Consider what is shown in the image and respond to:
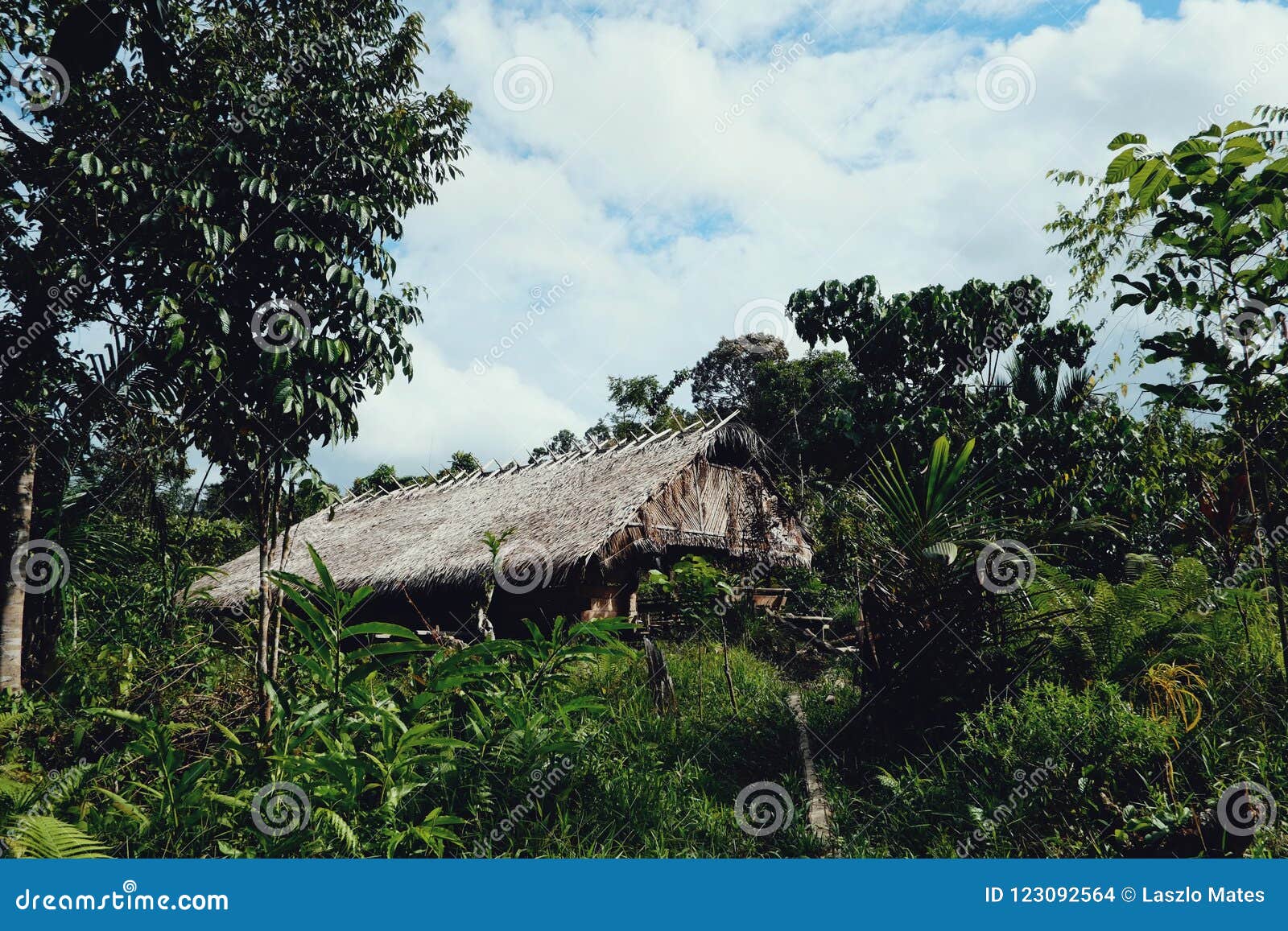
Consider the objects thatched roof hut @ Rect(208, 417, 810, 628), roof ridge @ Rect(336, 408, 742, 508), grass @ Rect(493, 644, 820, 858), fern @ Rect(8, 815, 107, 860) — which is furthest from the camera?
roof ridge @ Rect(336, 408, 742, 508)

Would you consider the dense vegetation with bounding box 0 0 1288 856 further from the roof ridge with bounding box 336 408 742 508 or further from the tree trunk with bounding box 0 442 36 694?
the roof ridge with bounding box 336 408 742 508

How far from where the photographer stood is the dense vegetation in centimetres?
314

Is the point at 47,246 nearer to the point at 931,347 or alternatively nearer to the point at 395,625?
the point at 395,625

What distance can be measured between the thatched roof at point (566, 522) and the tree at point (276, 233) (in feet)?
14.1

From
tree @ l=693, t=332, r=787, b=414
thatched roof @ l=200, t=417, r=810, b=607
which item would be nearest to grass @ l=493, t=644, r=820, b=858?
thatched roof @ l=200, t=417, r=810, b=607

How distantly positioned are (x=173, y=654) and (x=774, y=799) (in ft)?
12.9

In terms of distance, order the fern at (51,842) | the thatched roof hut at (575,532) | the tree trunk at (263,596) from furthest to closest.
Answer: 1. the thatched roof hut at (575,532)
2. the tree trunk at (263,596)
3. the fern at (51,842)

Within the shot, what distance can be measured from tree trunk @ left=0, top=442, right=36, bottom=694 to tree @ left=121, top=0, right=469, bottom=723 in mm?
1044

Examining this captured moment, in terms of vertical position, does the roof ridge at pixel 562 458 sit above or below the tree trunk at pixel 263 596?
above

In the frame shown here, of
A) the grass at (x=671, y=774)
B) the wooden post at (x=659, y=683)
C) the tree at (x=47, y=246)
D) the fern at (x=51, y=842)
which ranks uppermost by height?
the tree at (x=47, y=246)

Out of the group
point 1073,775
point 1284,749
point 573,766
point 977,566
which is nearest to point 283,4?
point 573,766

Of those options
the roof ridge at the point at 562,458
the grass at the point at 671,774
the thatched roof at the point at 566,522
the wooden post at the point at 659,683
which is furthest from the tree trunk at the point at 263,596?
the roof ridge at the point at 562,458

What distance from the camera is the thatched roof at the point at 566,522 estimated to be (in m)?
9.84

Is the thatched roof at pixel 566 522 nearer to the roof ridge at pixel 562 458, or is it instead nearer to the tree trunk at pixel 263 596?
the roof ridge at pixel 562 458
